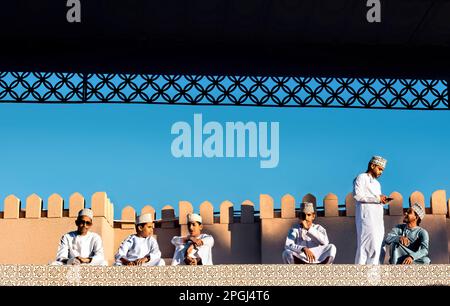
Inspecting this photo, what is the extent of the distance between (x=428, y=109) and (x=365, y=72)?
3.51 ft

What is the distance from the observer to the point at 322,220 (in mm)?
21188

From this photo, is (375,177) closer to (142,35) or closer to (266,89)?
(266,89)

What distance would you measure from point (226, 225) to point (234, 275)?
9.26 metres

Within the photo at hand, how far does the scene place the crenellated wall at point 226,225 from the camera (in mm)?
20906

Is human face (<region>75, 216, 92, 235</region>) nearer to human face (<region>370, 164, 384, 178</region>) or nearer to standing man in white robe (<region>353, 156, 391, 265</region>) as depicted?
standing man in white robe (<region>353, 156, 391, 265</region>)

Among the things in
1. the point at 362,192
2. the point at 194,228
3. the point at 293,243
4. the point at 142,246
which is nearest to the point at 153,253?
the point at 142,246

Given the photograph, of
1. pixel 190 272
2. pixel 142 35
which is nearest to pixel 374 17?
pixel 142 35

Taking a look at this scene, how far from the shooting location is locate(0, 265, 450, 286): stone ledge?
12180 mm

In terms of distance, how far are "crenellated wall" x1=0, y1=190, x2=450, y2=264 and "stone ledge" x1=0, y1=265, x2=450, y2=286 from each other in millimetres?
8313

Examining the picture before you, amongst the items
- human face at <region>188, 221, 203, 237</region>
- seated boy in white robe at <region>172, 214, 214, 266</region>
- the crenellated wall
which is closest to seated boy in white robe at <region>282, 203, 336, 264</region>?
seated boy in white robe at <region>172, 214, 214, 266</region>

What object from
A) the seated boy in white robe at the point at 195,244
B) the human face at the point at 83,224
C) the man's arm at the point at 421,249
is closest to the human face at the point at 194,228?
the seated boy in white robe at the point at 195,244

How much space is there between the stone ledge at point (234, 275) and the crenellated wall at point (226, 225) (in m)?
8.31
